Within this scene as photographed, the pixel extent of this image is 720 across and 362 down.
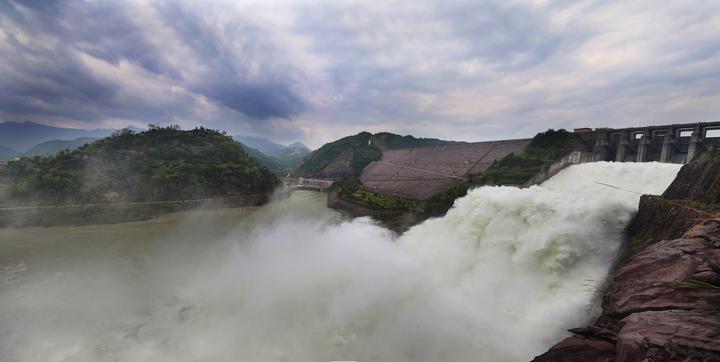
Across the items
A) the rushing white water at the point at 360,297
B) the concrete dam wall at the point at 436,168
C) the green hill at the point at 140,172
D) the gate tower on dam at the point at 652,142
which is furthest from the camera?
the concrete dam wall at the point at 436,168

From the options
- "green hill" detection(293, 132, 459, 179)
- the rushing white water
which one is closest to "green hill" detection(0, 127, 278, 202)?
"green hill" detection(293, 132, 459, 179)

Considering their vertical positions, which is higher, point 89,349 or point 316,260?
point 316,260

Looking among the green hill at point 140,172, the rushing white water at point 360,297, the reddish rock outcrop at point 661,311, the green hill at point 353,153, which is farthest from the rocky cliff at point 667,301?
the green hill at point 353,153

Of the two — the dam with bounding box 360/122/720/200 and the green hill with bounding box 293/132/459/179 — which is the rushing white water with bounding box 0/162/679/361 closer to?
the dam with bounding box 360/122/720/200

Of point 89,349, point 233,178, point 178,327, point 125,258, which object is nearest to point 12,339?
point 89,349

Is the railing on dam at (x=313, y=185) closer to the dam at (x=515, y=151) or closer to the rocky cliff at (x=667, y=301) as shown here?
the dam at (x=515, y=151)

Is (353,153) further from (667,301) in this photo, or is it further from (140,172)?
(667,301)

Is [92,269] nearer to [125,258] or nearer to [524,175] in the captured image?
[125,258]
